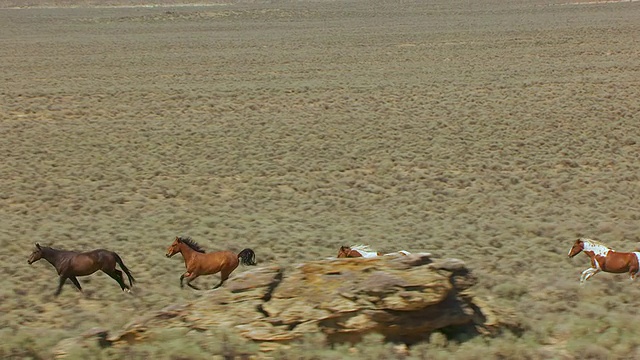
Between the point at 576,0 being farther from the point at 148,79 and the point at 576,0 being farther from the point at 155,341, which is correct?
the point at 155,341

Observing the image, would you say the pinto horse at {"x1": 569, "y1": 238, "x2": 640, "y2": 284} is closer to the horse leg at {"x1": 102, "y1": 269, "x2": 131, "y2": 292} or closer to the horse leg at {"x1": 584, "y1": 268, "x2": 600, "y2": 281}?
the horse leg at {"x1": 584, "y1": 268, "x2": 600, "y2": 281}

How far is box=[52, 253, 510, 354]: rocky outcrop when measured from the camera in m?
6.96

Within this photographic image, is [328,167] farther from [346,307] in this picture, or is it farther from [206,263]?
[346,307]

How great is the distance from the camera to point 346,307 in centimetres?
698

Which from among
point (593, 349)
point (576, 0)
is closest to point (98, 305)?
point (593, 349)

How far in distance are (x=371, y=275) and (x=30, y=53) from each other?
34084mm

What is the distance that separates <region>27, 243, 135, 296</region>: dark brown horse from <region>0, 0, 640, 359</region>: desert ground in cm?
34

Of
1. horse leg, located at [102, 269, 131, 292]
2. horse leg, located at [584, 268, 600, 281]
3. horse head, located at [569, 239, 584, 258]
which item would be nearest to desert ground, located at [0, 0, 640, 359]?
horse leg, located at [584, 268, 600, 281]

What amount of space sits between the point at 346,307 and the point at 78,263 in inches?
149

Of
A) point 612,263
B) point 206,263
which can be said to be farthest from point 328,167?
point 612,263

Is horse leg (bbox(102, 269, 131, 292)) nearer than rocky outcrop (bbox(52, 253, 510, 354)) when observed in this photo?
No

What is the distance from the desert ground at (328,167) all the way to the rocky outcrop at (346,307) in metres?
0.29

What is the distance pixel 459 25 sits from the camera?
48.4 meters

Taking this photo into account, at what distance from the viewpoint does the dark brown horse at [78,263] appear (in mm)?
8914
